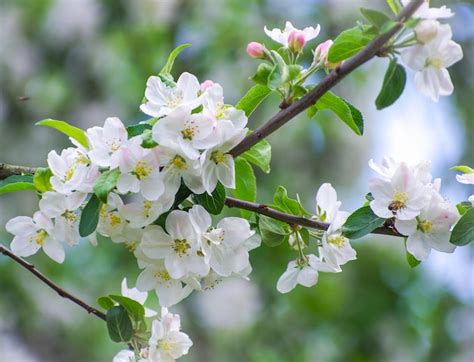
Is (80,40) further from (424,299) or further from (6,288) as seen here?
(424,299)

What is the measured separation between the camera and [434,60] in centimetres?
56

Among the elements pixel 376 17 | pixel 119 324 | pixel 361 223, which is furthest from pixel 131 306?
pixel 376 17

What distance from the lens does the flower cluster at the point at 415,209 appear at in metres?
0.61

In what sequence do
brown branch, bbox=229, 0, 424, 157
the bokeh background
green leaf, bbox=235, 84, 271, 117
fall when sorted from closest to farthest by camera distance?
brown branch, bbox=229, 0, 424, 157, green leaf, bbox=235, 84, 271, 117, the bokeh background

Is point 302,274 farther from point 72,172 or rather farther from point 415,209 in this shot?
point 72,172

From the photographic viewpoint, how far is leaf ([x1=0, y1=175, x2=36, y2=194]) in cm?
61

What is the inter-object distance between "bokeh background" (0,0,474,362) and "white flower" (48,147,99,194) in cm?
166

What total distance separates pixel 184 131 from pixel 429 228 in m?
0.22

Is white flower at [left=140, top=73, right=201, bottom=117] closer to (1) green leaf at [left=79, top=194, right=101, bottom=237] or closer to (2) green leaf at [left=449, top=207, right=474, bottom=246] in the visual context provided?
(1) green leaf at [left=79, top=194, right=101, bottom=237]

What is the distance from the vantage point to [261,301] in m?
2.43

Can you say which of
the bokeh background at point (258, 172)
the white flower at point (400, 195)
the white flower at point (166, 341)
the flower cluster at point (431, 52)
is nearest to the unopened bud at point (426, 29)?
the flower cluster at point (431, 52)

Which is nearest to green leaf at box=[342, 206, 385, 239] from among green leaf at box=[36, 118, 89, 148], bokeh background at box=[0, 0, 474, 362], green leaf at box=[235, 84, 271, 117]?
green leaf at box=[235, 84, 271, 117]

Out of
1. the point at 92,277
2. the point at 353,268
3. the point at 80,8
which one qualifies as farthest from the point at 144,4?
the point at 353,268

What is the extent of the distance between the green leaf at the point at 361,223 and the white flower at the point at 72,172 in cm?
22
